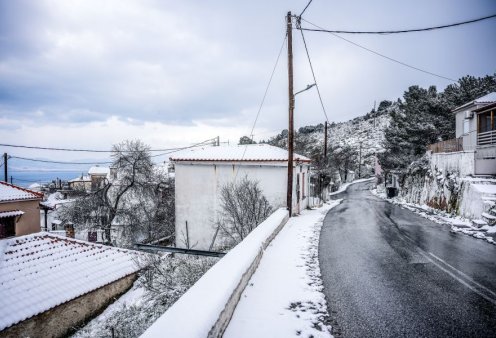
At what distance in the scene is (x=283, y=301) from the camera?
4.29 m

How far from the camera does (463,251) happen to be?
293 inches

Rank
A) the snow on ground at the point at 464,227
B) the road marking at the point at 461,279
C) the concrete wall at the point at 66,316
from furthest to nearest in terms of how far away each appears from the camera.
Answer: the snow on ground at the point at 464,227 < the concrete wall at the point at 66,316 < the road marking at the point at 461,279

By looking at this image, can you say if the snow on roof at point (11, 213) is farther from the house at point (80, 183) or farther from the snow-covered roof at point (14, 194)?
the house at point (80, 183)

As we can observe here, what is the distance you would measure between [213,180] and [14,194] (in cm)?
1123

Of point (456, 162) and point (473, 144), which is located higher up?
point (473, 144)

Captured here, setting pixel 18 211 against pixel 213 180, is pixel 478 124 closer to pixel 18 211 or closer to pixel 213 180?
pixel 213 180

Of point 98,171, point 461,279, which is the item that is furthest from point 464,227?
point 98,171

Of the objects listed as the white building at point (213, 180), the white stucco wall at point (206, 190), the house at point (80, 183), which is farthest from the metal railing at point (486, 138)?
the house at point (80, 183)

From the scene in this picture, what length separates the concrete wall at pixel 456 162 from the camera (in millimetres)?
15328

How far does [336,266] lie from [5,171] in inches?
1246

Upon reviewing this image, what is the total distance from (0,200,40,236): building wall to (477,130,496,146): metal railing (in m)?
28.7

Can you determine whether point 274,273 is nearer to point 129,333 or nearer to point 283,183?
point 129,333

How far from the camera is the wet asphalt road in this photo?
11.8 ft

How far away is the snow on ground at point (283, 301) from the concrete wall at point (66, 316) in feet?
25.8
